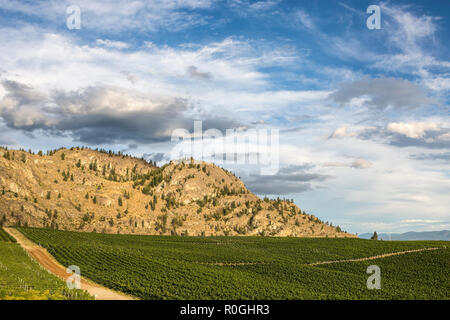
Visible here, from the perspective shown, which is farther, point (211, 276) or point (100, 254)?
point (100, 254)

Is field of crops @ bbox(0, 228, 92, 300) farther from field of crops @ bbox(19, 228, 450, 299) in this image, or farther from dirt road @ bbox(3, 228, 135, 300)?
field of crops @ bbox(19, 228, 450, 299)

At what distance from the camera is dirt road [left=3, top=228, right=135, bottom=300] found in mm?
49781

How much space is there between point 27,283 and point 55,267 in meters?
36.9

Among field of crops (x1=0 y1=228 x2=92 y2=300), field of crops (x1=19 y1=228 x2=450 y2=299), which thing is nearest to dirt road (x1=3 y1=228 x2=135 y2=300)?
field of crops (x1=19 y1=228 x2=450 y2=299)

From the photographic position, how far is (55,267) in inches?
3152

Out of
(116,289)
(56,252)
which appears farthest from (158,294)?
(56,252)

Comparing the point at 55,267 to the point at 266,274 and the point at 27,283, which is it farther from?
the point at 266,274

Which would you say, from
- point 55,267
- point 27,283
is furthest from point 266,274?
point 55,267

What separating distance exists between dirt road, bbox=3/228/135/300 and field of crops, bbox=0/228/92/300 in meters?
3.21

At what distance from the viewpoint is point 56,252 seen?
97812 millimetres

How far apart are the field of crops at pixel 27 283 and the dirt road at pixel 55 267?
3210 millimetres

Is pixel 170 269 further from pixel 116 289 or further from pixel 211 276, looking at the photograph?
pixel 116 289
